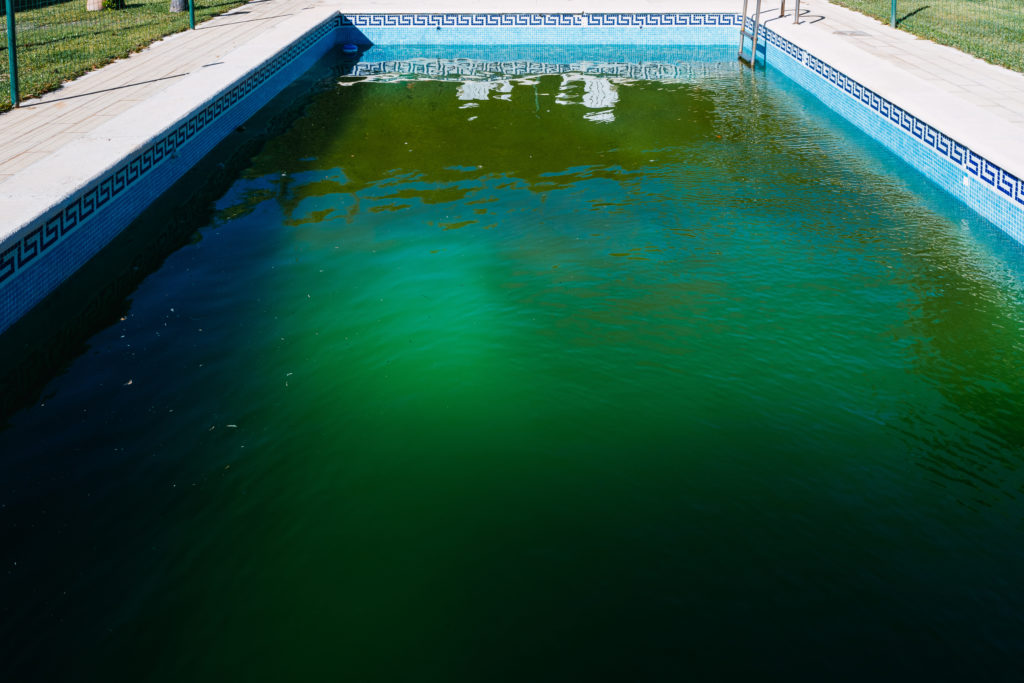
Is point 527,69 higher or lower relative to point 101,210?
higher

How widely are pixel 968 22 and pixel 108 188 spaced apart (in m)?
9.99

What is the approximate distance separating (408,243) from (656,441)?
260 cm

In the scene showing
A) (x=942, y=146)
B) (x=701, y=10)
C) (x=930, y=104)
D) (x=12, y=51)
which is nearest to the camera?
(x=12, y=51)

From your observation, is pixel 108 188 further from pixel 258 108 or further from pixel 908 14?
pixel 908 14

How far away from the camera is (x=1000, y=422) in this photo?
3887 millimetres

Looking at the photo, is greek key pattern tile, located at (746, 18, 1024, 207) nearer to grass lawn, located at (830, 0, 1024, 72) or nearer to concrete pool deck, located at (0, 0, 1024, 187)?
concrete pool deck, located at (0, 0, 1024, 187)

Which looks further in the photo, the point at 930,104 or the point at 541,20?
the point at 541,20

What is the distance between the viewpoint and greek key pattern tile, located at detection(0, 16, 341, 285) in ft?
15.4

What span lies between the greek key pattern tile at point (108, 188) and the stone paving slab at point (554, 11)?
143mm

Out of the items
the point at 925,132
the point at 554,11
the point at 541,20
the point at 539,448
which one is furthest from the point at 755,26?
the point at 539,448

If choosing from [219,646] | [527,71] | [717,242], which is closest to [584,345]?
[717,242]

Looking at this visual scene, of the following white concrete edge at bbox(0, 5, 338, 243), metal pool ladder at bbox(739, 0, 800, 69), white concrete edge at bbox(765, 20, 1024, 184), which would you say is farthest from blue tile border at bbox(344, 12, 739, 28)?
white concrete edge at bbox(0, 5, 338, 243)

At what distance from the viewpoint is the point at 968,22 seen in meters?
11.0

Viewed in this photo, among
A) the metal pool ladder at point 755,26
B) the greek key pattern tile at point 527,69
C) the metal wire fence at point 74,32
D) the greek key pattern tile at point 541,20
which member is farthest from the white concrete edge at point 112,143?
the metal pool ladder at point 755,26
